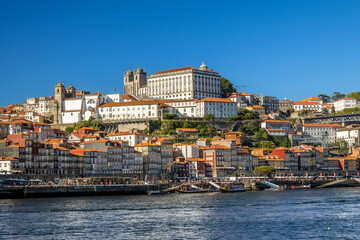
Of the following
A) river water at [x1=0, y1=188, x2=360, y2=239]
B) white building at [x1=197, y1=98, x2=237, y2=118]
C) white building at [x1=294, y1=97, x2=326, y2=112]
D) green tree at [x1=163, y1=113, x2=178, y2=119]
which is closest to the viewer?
river water at [x1=0, y1=188, x2=360, y2=239]

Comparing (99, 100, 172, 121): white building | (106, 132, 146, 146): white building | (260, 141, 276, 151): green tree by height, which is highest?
(99, 100, 172, 121): white building

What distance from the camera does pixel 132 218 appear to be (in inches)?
2096

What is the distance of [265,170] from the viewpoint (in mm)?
105750

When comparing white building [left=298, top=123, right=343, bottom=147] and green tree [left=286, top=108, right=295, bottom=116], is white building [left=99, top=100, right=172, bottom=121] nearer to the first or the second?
white building [left=298, top=123, right=343, bottom=147]

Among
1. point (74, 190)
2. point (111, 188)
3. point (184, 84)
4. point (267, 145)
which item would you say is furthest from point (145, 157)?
point (184, 84)

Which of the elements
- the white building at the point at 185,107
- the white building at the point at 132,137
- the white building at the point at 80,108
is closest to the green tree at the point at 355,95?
the white building at the point at 185,107

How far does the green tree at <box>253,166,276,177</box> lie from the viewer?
10581 centimetres

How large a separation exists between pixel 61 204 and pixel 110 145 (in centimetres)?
2918

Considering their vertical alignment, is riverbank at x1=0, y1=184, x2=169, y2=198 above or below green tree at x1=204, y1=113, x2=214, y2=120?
below

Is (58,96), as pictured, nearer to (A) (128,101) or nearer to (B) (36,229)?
(A) (128,101)

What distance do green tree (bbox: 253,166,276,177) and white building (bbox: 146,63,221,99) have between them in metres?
35.8

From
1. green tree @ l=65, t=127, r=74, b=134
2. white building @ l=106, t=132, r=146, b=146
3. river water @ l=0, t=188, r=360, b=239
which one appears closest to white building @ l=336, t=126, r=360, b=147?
white building @ l=106, t=132, r=146, b=146

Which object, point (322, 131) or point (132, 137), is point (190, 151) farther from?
point (322, 131)

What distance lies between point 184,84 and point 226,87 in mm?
15787
